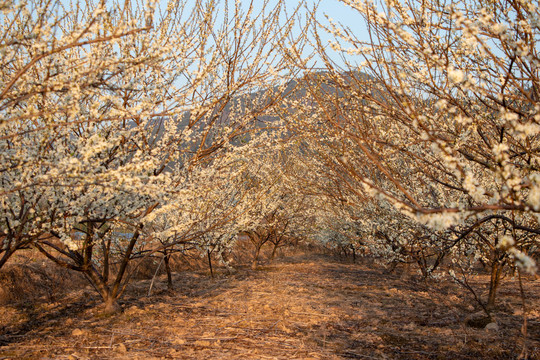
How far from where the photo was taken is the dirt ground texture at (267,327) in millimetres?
4332

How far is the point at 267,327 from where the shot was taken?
5.50 m

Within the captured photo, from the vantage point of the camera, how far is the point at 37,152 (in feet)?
11.6

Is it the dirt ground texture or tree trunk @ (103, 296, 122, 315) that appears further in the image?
tree trunk @ (103, 296, 122, 315)

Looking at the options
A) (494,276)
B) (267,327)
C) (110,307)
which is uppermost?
(494,276)

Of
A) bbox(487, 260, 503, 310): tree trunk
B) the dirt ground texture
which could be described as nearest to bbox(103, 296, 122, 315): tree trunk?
the dirt ground texture

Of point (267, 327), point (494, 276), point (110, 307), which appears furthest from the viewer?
point (494, 276)

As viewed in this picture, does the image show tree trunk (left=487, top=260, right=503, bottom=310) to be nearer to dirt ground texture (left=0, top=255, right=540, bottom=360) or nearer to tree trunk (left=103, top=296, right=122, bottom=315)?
dirt ground texture (left=0, top=255, right=540, bottom=360)

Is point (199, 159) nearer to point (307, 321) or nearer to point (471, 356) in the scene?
point (307, 321)

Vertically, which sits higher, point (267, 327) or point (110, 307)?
point (110, 307)

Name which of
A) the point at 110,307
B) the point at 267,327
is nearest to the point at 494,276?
the point at 267,327

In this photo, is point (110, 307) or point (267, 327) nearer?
point (267, 327)

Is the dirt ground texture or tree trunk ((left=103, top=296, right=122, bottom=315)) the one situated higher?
tree trunk ((left=103, top=296, right=122, bottom=315))

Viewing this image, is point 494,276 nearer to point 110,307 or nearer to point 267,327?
point 267,327

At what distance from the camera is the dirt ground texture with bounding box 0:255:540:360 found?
4.33 metres
